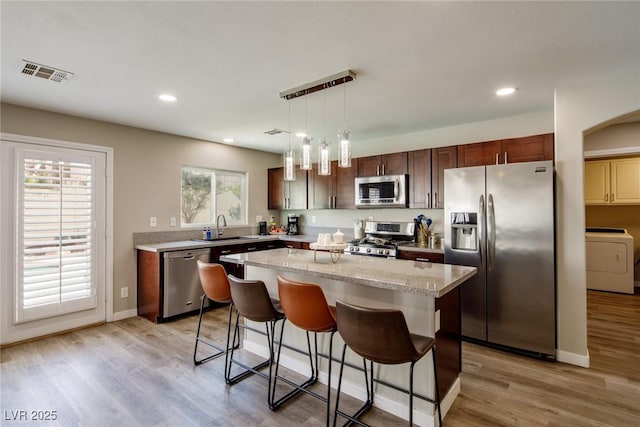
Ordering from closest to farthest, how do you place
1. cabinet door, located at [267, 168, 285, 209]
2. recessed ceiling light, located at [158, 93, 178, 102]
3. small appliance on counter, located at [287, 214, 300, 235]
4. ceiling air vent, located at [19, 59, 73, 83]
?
ceiling air vent, located at [19, 59, 73, 83]
recessed ceiling light, located at [158, 93, 178, 102]
cabinet door, located at [267, 168, 285, 209]
small appliance on counter, located at [287, 214, 300, 235]

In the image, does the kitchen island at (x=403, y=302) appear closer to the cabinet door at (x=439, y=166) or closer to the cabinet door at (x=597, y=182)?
the cabinet door at (x=439, y=166)

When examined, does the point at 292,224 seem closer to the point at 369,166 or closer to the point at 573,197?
the point at 369,166

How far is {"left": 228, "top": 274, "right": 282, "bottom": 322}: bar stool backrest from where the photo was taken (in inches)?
88.3

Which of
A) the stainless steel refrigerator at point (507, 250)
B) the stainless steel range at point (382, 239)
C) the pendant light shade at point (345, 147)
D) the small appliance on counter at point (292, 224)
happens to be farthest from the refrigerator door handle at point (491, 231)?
the small appliance on counter at point (292, 224)

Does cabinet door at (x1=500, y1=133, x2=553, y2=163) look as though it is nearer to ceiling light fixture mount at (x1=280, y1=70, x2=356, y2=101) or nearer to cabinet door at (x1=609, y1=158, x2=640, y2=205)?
ceiling light fixture mount at (x1=280, y1=70, x2=356, y2=101)

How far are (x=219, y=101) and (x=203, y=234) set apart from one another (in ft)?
7.60

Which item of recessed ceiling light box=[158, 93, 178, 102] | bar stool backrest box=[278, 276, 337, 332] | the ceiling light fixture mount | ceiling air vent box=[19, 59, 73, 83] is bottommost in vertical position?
bar stool backrest box=[278, 276, 337, 332]

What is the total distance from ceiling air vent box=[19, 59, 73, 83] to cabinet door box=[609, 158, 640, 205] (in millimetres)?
7337

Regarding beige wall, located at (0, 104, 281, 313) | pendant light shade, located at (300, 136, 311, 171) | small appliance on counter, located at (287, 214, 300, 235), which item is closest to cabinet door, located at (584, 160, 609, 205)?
small appliance on counter, located at (287, 214, 300, 235)

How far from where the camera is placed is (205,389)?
2443mm

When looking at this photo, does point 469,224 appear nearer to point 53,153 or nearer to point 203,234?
point 203,234

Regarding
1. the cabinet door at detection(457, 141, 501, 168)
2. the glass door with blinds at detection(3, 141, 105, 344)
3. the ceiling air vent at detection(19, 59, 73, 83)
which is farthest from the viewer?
the cabinet door at detection(457, 141, 501, 168)

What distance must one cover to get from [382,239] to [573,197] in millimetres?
2244

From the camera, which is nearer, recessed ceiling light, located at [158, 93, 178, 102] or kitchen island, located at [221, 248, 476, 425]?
kitchen island, located at [221, 248, 476, 425]
